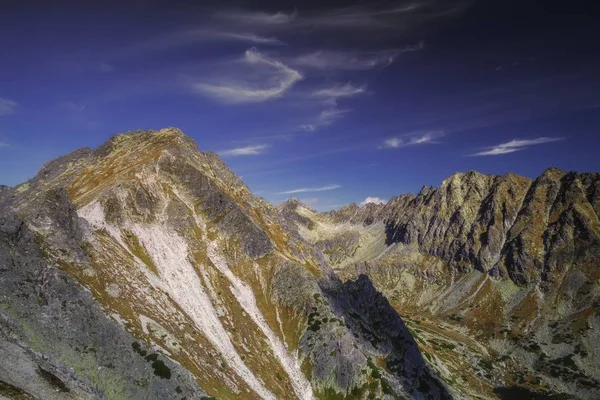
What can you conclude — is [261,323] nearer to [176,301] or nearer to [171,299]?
[176,301]

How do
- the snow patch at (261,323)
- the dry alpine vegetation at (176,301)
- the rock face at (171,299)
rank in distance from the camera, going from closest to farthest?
the rock face at (171,299) → the dry alpine vegetation at (176,301) → the snow patch at (261,323)

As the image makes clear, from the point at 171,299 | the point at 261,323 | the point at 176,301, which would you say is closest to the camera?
the point at 171,299

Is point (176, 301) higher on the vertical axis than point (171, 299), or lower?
lower

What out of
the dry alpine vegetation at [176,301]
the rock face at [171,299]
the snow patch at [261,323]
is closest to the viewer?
the rock face at [171,299]

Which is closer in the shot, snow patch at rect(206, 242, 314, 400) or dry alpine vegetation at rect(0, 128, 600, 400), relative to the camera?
dry alpine vegetation at rect(0, 128, 600, 400)

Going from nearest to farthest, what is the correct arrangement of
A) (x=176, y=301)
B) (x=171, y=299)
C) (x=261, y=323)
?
1. (x=171, y=299)
2. (x=176, y=301)
3. (x=261, y=323)

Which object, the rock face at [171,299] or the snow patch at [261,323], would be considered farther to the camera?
the snow patch at [261,323]

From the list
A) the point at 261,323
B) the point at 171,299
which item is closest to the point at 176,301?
A: the point at 171,299

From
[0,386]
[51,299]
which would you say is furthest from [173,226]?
[0,386]

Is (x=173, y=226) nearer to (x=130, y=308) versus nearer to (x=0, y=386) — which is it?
(x=130, y=308)
